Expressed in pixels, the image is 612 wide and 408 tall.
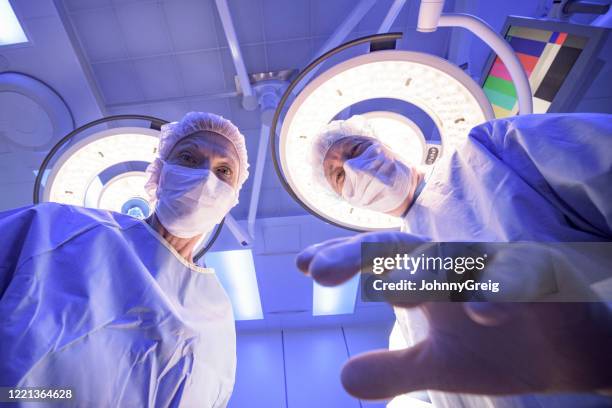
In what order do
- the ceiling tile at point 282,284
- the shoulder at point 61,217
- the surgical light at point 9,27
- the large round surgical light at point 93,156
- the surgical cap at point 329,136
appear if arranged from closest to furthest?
the shoulder at point 61,217 < the large round surgical light at point 93,156 < the surgical cap at point 329,136 < the surgical light at point 9,27 < the ceiling tile at point 282,284

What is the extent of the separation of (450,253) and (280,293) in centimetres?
245

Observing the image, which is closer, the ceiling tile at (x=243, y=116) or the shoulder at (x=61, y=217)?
the shoulder at (x=61, y=217)

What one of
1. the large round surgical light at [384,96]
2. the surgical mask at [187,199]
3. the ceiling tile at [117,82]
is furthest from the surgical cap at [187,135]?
the ceiling tile at [117,82]

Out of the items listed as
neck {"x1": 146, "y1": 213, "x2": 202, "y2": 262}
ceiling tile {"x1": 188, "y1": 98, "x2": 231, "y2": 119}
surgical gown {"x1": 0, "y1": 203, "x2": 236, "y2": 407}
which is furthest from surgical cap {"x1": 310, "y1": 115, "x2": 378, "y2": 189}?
ceiling tile {"x1": 188, "y1": 98, "x2": 231, "y2": 119}

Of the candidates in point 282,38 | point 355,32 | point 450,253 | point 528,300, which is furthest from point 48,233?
point 355,32

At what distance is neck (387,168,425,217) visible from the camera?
109 cm

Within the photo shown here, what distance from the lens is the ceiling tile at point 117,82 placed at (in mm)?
1682

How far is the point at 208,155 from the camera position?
3.98ft

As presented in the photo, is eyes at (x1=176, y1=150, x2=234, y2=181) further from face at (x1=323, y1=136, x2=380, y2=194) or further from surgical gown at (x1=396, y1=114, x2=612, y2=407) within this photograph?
surgical gown at (x1=396, y1=114, x2=612, y2=407)

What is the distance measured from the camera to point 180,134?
50.2 inches

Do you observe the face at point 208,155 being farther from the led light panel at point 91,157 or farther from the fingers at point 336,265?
the fingers at point 336,265

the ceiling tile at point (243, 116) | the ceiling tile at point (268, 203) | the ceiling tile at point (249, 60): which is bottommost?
the ceiling tile at point (268, 203)

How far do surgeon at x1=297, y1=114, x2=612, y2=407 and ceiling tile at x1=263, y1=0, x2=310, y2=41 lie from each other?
1.17 meters

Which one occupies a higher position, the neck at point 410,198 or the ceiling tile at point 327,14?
the ceiling tile at point 327,14
